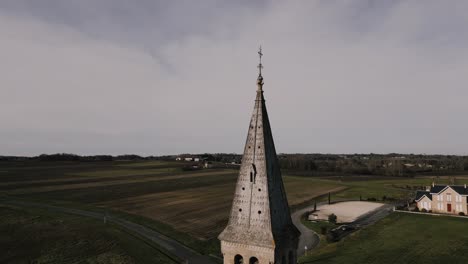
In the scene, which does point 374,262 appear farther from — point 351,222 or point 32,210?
point 32,210

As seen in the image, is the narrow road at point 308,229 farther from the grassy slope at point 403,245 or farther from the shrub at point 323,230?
the grassy slope at point 403,245

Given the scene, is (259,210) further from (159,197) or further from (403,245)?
(159,197)

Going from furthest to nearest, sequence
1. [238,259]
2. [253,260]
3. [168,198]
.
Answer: [168,198] < [238,259] < [253,260]

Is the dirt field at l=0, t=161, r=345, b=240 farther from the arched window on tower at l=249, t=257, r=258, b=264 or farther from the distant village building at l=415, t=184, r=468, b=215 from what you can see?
the arched window on tower at l=249, t=257, r=258, b=264

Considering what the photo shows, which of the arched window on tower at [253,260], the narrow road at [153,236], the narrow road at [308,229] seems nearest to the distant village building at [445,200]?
the narrow road at [308,229]

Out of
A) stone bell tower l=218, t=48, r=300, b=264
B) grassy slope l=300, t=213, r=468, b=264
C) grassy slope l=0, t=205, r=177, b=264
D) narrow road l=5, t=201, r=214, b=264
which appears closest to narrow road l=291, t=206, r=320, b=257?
grassy slope l=300, t=213, r=468, b=264

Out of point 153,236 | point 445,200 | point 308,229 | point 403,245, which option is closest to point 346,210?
point 445,200

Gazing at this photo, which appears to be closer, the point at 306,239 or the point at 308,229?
the point at 306,239
